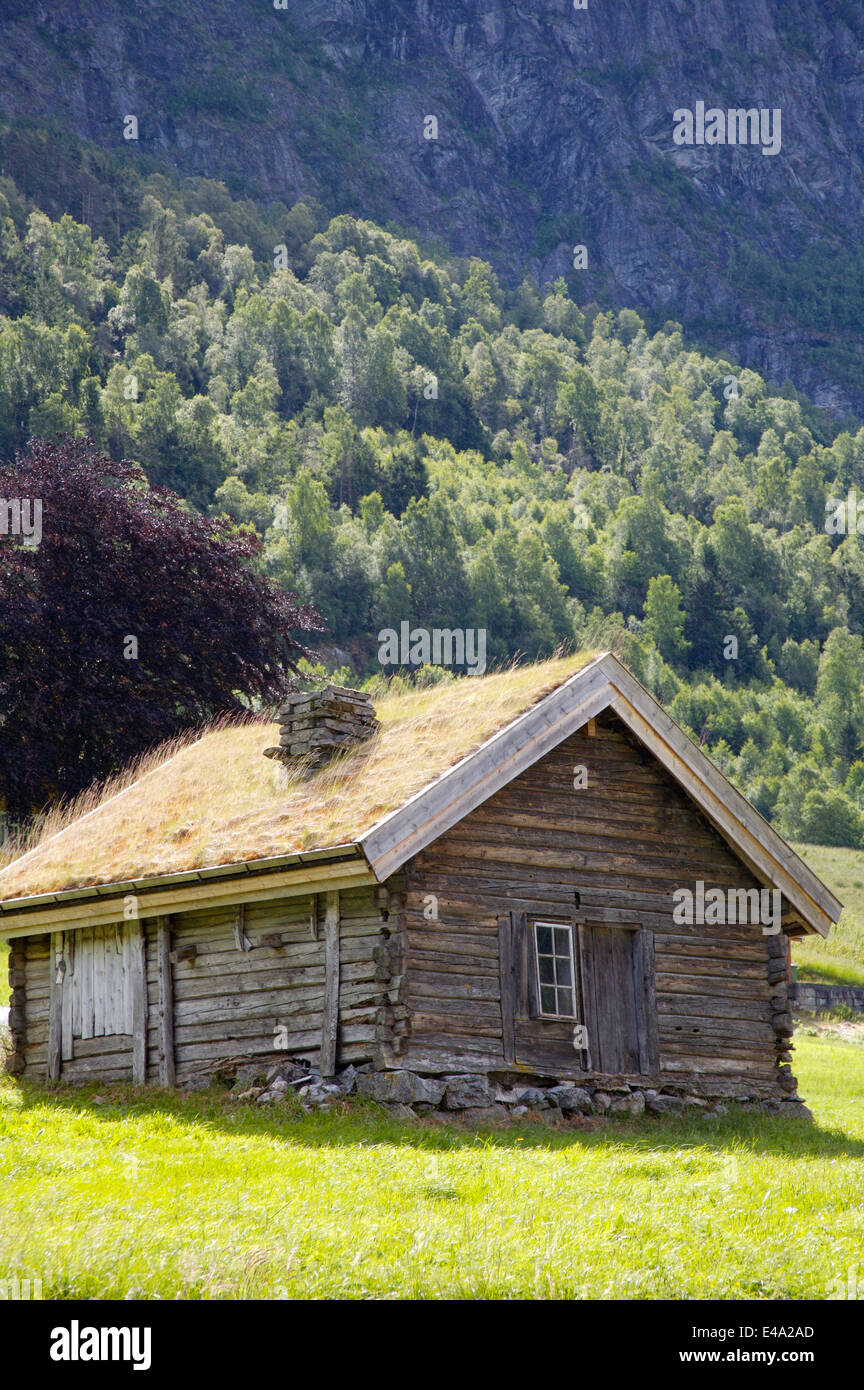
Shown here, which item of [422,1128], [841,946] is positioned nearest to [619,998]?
[422,1128]

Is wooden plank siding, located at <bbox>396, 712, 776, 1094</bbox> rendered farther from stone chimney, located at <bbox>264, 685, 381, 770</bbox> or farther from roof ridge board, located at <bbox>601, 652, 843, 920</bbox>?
stone chimney, located at <bbox>264, 685, 381, 770</bbox>

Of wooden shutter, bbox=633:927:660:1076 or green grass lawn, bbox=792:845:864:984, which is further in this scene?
green grass lawn, bbox=792:845:864:984

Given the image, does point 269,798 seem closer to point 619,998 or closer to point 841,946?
point 619,998

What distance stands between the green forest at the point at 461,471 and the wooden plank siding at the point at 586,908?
225ft

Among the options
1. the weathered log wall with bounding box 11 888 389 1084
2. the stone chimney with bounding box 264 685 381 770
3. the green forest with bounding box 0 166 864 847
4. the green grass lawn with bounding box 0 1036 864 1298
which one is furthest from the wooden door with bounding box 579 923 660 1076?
the green forest with bounding box 0 166 864 847

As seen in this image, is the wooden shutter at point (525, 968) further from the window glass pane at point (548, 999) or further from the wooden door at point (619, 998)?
the wooden door at point (619, 998)

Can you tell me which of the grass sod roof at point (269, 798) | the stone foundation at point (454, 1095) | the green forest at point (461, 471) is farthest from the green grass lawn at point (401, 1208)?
the green forest at point (461, 471)

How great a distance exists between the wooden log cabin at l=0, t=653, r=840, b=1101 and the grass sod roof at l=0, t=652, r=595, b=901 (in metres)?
0.06

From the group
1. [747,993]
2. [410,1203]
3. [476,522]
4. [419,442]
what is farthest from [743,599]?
[410,1203]

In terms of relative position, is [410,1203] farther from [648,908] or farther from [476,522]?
[476,522]

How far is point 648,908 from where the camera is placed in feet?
62.7

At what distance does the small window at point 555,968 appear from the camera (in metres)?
18.1

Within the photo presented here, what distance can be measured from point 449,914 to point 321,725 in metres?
3.79

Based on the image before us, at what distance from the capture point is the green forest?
117250mm
